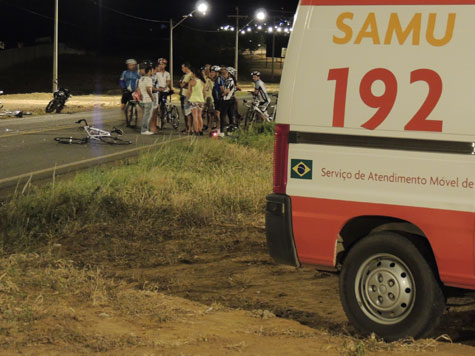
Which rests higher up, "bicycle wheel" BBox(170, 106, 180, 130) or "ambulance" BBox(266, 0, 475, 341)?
"ambulance" BBox(266, 0, 475, 341)

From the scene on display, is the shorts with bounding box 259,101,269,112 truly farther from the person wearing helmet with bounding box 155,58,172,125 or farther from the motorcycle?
the motorcycle

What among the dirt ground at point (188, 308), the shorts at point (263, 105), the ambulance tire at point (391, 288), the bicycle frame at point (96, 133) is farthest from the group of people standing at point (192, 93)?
the ambulance tire at point (391, 288)

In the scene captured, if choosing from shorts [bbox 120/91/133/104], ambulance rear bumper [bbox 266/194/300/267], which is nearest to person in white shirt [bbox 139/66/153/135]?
shorts [bbox 120/91/133/104]

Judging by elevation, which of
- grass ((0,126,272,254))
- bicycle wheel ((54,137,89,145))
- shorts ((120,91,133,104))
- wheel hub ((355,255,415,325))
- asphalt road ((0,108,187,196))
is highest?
shorts ((120,91,133,104))

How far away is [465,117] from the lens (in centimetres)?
571

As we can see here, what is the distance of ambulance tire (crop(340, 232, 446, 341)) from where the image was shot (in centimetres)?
600

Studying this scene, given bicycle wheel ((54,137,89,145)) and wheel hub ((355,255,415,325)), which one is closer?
wheel hub ((355,255,415,325))

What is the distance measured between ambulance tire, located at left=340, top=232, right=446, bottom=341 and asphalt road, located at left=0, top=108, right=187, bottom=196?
269 inches

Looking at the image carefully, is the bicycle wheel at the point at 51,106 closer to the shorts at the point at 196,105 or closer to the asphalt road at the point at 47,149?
the asphalt road at the point at 47,149

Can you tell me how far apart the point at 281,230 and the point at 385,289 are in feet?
2.65

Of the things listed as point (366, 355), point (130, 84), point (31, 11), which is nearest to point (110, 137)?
point (130, 84)

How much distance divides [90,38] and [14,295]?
86895 millimetres

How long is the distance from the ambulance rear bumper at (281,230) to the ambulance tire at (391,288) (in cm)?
38

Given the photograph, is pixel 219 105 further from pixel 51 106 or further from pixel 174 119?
pixel 51 106
